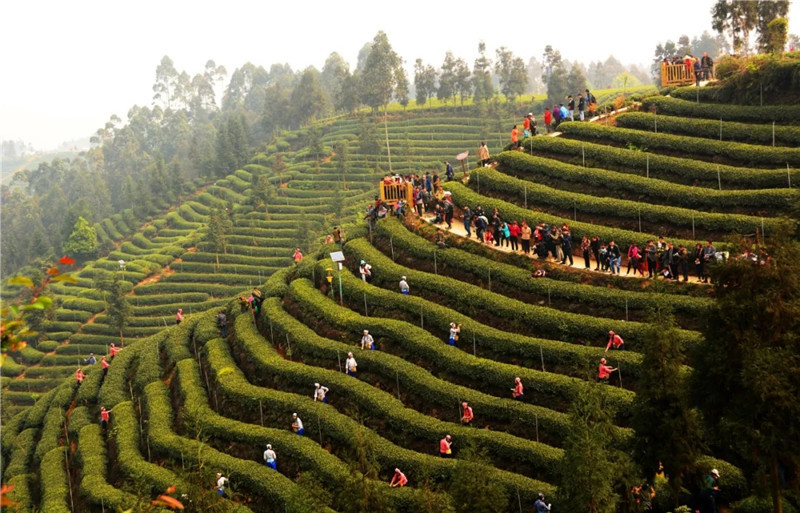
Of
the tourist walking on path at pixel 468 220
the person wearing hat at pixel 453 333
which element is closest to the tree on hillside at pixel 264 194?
the tourist walking on path at pixel 468 220

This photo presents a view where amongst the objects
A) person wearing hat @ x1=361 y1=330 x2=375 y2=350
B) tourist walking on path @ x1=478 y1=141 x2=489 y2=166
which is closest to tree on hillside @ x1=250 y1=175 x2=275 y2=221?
tourist walking on path @ x1=478 y1=141 x2=489 y2=166

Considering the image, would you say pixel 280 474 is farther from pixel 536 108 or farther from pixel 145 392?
pixel 536 108

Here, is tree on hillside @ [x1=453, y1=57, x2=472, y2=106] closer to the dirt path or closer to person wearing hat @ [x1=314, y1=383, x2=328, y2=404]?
the dirt path

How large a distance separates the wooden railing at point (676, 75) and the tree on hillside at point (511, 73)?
2156 inches

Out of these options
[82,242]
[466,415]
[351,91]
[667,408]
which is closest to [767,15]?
[466,415]

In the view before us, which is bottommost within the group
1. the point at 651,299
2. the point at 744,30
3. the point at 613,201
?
the point at 651,299

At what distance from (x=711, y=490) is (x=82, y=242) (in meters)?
80.2

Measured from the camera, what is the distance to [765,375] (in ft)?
56.6

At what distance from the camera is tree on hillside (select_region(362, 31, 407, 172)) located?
95938 mm

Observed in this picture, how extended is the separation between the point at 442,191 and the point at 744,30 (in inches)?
898

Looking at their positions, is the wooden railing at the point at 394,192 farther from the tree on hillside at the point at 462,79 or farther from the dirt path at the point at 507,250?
the tree on hillside at the point at 462,79

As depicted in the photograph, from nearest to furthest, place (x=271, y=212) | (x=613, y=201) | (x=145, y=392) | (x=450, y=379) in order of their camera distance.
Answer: (x=450, y=379)
(x=613, y=201)
(x=145, y=392)
(x=271, y=212)

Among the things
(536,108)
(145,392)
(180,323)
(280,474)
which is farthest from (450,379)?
(536,108)

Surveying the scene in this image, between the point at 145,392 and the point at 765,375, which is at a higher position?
the point at 765,375
